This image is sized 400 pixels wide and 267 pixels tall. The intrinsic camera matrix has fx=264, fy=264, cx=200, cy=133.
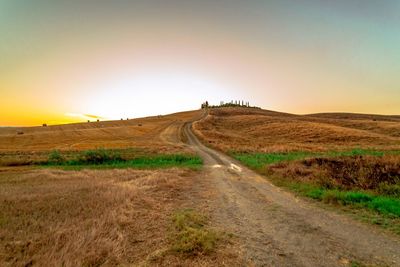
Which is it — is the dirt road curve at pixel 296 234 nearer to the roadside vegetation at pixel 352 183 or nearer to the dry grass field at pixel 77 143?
the roadside vegetation at pixel 352 183

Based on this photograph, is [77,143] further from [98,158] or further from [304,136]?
[304,136]

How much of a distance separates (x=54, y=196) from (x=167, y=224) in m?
6.91

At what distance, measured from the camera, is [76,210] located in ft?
33.9

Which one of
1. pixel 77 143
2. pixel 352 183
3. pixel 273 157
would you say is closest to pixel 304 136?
pixel 273 157

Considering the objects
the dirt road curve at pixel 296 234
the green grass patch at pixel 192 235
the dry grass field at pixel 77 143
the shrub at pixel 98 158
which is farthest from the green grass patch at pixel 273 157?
the shrub at pixel 98 158

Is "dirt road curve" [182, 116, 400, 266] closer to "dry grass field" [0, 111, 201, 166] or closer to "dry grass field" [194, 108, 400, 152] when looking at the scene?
"dry grass field" [194, 108, 400, 152]

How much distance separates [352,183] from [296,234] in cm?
895

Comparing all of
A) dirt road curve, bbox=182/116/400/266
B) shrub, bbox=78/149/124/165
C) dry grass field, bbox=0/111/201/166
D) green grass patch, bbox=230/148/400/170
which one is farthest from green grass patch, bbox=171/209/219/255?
dry grass field, bbox=0/111/201/166

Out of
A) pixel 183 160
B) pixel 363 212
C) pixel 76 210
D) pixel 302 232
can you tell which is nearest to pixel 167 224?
pixel 76 210

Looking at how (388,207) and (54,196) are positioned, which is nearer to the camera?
(388,207)

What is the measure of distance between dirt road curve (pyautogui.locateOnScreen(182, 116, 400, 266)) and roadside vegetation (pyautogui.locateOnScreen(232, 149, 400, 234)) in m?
1.20

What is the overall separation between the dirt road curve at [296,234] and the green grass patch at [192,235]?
0.79m

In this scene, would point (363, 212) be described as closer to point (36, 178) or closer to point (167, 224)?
point (167, 224)

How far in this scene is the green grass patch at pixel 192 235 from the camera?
7059mm
